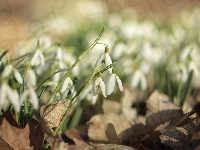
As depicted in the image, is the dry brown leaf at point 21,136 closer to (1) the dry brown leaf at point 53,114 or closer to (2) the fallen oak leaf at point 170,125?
(1) the dry brown leaf at point 53,114

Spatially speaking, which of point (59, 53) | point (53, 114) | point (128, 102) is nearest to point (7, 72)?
point (53, 114)

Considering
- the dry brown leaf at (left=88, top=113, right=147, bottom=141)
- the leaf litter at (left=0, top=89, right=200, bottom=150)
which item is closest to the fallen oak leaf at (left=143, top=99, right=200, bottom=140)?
the leaf litter at (left=0, top=89, right=200, bottom=150)

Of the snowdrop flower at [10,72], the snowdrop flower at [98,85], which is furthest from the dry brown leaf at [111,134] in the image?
the snowdrop flower at [10,72]

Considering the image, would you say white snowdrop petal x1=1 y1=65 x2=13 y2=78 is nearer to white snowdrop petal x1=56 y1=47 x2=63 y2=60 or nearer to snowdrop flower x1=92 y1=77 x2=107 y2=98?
snowdrop flower x1=92 y1=77 x2=107 y2=98

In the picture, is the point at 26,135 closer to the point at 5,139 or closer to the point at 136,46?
the point at 5,139

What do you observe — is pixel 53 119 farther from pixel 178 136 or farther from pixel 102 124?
pixel 178 136

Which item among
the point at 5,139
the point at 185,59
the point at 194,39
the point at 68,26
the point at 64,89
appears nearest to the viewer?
the point at 5,139

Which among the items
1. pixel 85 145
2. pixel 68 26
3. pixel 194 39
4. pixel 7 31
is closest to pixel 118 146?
pixel 85 145
